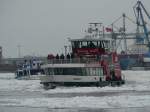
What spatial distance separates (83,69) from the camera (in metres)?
51.6

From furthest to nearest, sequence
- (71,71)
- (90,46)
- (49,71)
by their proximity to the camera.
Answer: (90,46), (49,71), (71,71)

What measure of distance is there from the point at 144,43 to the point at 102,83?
427 feet

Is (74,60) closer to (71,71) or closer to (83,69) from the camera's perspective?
(71,71)

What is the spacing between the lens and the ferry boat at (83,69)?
51375 millimetres

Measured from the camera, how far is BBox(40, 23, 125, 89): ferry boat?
51375mm

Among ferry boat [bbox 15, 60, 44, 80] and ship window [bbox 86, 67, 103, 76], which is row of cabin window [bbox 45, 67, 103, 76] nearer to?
ship window [bbox 86, 67, 103, 76]

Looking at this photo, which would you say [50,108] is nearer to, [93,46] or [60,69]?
[60,69]

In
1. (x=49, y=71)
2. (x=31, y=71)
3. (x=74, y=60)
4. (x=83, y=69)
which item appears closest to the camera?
(x=83, y=69)

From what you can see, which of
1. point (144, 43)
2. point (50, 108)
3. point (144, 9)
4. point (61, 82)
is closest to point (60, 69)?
point (61, 82)

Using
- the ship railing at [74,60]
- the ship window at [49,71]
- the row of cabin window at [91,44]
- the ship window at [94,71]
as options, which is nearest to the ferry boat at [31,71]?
the row of cabin window at [91,44]

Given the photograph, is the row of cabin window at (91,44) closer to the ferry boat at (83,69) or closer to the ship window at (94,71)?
the ferry boat at (83,69)

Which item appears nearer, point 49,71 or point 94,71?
point 94,71

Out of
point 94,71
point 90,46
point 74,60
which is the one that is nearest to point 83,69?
point 94,71

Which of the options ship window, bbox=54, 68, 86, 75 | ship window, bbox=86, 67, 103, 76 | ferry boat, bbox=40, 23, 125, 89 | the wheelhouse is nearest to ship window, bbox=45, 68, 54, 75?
ferry boat, bbox=40, 23, 125, 89
